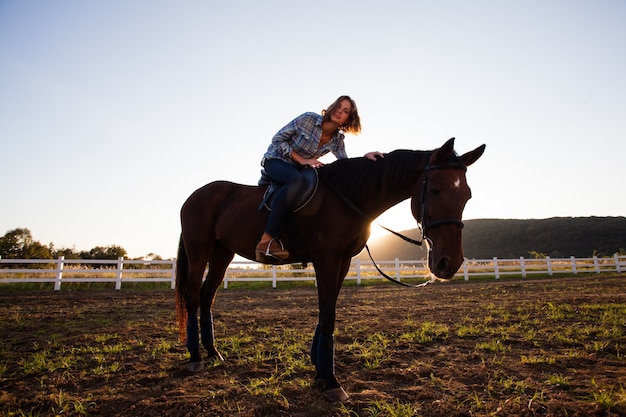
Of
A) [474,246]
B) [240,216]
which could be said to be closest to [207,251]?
[240,216]

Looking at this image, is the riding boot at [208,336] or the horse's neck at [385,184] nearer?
the horse's neck at [385,184]

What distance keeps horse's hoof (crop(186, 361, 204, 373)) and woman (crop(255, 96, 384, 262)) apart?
1.35m

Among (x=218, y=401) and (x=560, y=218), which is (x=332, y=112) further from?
(x=560, y=218)

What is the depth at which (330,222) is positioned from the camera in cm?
321

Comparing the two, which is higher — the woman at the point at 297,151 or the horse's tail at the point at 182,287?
the woman at the point at 297,151

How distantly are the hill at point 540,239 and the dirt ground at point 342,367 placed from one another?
49876 millimetres

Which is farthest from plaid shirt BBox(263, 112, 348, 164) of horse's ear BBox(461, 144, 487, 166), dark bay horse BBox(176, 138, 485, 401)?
horse's ear BBox(461, 144, 487, 166)

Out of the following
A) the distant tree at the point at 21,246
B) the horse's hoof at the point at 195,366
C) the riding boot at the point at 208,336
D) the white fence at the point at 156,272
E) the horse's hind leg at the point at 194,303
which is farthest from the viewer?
the distant tree at the point at 21,246

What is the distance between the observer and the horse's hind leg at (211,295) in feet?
14.0

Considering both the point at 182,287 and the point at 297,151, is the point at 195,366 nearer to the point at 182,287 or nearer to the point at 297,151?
the point at 182,287

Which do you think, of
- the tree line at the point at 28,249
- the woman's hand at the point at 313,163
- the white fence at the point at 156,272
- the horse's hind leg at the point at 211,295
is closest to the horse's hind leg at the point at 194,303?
the horse's hind leg at the point at 211,295

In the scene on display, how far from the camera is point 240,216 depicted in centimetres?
393

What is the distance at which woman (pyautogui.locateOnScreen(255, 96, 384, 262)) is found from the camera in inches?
131

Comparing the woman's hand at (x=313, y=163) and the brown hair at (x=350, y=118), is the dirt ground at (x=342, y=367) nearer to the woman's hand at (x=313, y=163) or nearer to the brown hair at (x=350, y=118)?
the woman's hand at (x=313, y=163)
